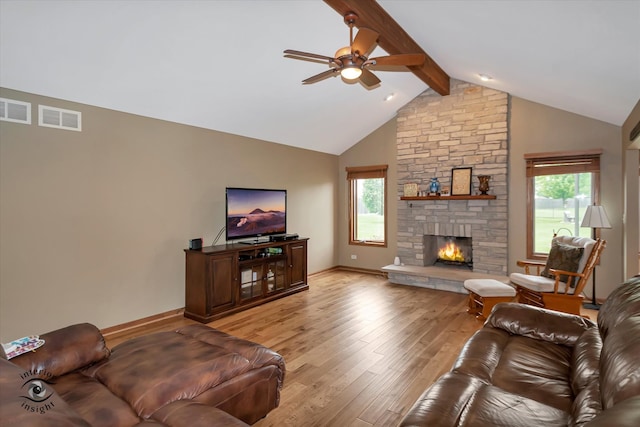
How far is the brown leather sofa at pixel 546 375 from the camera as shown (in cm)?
131

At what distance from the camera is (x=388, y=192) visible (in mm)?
6910

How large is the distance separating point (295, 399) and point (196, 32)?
3.37 metres

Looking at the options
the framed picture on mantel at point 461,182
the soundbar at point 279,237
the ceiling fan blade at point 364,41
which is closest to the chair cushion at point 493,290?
the framed picture on mantel at point 461,182

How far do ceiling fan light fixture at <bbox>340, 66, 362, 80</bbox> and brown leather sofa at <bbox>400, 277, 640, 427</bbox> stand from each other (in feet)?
7.96

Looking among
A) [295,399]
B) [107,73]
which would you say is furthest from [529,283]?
[107,73]

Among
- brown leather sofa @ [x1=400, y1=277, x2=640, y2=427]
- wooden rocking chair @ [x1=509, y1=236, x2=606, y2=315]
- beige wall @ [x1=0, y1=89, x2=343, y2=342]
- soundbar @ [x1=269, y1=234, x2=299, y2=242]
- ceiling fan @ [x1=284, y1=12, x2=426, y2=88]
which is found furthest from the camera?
soundbar @ [x1=269, y1=234, x2=299, y2=242]

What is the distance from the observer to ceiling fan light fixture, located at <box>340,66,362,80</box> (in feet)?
10.1

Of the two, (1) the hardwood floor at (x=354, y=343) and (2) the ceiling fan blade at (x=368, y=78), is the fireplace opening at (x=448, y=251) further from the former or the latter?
(2) the ceiling fan blade at (x=368, y=78)

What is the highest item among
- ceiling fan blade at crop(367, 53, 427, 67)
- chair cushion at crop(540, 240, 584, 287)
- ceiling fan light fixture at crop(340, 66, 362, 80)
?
ceiling fan blade at crop(367, 53, 427, 67)

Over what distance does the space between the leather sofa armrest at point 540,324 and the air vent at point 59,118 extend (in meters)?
4.38

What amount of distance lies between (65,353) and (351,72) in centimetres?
300

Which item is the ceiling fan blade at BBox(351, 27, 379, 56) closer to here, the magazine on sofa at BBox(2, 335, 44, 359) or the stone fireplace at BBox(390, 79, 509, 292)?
the magazine on sofa at BBox(2, 335, 44, 359)

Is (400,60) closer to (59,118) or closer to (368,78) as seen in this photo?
(368,78)

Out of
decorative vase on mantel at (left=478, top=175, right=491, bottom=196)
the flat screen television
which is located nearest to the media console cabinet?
the flat screen television
